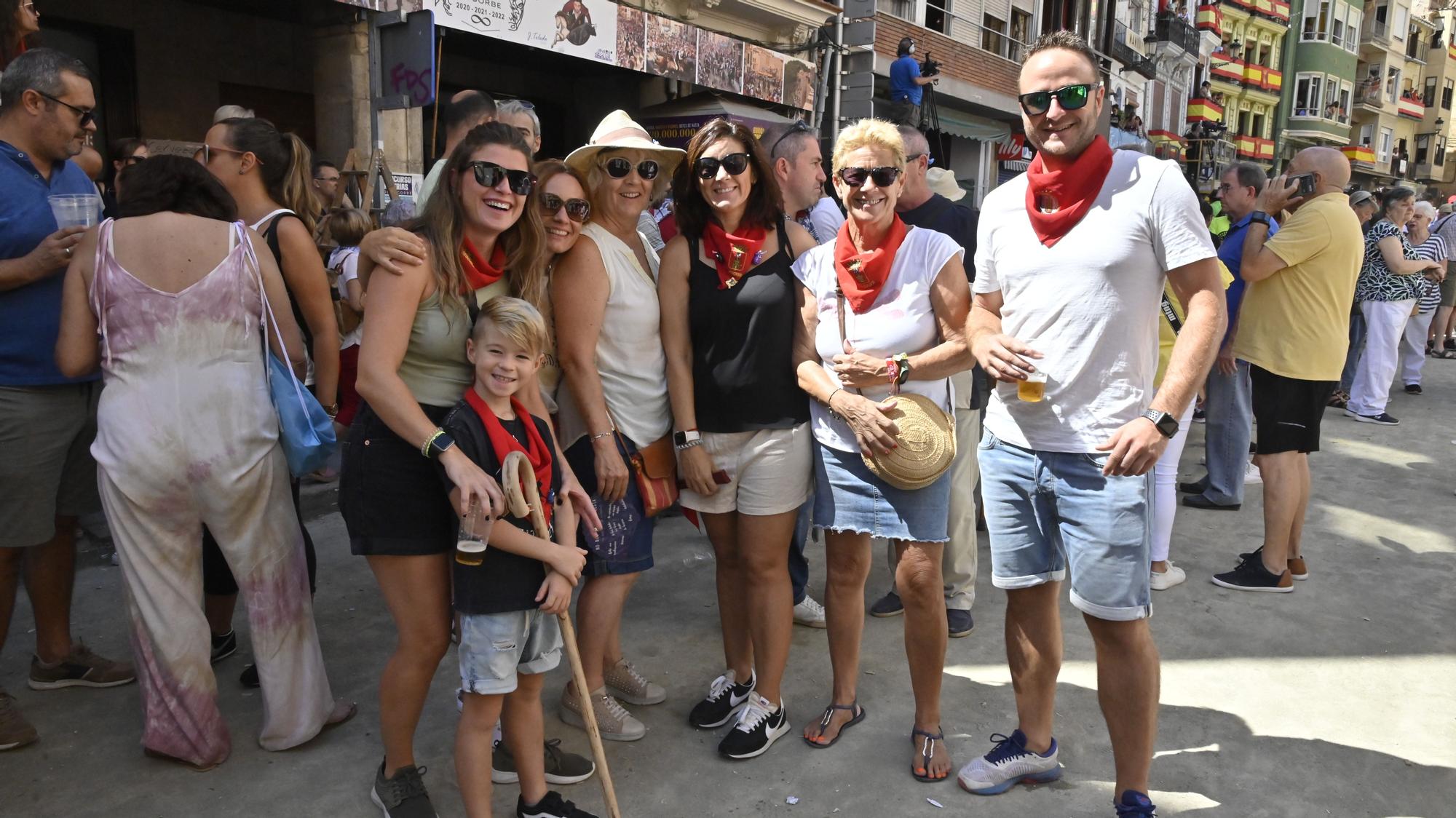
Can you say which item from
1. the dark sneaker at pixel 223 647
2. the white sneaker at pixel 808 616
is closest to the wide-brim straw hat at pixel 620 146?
the white sneaker at pixel 808 616

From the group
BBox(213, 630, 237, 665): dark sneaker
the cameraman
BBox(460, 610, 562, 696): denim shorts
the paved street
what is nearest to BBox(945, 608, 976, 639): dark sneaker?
the paved street

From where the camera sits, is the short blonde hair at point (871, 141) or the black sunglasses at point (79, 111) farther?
the black sunglasses at point (79, 111)

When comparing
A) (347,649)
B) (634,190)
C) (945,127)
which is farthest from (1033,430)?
(945,127)

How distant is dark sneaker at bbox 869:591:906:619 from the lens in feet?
13.7

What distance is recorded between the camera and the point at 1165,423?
2344 mm

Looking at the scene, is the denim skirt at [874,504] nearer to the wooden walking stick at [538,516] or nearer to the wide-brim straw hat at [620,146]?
the wooden walking stick at [538,516]

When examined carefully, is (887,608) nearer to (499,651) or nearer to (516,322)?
(499,651)

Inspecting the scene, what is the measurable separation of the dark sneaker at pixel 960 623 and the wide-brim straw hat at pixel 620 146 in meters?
2.23

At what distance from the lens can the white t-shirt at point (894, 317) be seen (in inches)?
113

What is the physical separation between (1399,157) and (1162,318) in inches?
2291

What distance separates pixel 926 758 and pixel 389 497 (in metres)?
1.81

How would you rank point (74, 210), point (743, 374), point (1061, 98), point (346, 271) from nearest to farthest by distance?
point (1061, 98)
point (743, 374)
point (74, 210)
point (346, 271)

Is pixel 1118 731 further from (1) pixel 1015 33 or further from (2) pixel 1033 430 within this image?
(1) pixel 1015 33

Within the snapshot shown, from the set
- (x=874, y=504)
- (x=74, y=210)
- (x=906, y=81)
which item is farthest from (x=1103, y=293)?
(x=906, y=81)
